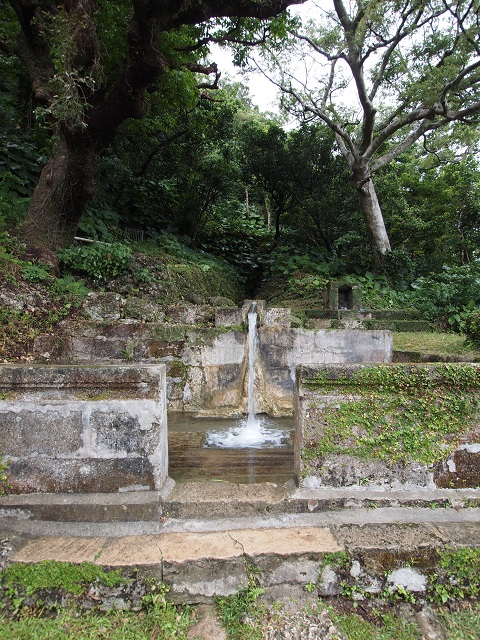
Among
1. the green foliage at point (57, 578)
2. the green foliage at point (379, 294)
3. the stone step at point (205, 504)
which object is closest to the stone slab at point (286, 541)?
the stone step at point (205, 504)

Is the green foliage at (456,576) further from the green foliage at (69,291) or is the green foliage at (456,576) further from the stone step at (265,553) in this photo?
the green foliage at (69,291)

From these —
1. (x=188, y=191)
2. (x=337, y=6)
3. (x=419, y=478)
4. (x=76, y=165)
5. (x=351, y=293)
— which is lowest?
(x=419, y=478)

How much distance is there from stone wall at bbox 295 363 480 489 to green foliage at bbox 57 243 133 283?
6.03 meters

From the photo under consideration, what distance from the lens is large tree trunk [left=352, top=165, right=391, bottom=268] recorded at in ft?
38.4

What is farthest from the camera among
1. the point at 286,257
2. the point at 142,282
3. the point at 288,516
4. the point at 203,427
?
the point at 286,257

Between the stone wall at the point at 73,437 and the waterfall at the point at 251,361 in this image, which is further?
the waterfall at the point at 251,361

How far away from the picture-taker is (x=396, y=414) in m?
2.16

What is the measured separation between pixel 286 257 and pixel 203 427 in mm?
9646

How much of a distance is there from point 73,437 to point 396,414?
6.07 feet

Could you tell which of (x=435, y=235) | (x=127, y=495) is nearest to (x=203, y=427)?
(x=127, y=495)

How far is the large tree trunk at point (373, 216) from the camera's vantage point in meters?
11.7

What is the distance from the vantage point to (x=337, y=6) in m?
11.0

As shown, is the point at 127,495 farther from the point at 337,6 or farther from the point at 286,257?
the point at 337,6

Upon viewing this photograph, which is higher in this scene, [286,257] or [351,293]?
[286,257]
